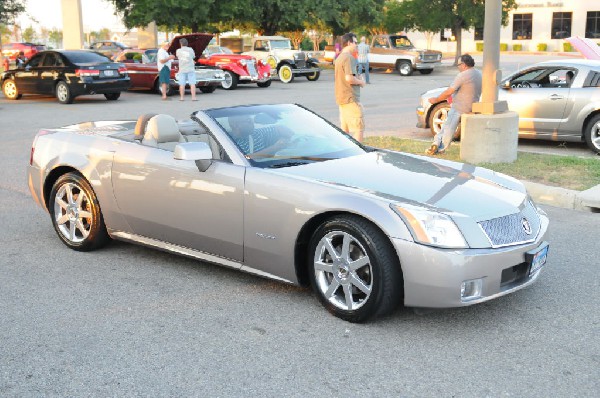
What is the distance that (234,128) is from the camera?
5594 mm

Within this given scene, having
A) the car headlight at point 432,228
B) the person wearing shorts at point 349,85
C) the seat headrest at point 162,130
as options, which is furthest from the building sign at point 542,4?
the car headlight at point 432,228

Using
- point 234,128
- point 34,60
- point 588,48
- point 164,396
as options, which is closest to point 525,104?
point 588,48

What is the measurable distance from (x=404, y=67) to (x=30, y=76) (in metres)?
19.1

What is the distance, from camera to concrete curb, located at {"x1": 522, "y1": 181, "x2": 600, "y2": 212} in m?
7.95

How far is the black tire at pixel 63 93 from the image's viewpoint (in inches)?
848

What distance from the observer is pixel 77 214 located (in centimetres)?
626

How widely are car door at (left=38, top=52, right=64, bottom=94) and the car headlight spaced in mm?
19404

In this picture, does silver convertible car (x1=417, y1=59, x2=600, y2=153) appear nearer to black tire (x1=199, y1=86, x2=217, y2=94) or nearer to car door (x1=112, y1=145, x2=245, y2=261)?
car door (x1=112, y1=145, x2=245, y2=261)

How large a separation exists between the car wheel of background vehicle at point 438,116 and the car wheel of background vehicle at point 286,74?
1810cm

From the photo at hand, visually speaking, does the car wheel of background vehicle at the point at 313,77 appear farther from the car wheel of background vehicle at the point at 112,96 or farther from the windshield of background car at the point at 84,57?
the windshield of background car at the point at 84,57

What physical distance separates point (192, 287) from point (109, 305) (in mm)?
643

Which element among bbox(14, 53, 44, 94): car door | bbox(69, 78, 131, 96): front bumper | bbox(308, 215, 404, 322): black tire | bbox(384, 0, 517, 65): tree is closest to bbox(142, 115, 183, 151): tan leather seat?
bbox(308, 215, 404, 322): black tire

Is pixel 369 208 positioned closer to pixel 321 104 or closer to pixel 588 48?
pixel 588 48

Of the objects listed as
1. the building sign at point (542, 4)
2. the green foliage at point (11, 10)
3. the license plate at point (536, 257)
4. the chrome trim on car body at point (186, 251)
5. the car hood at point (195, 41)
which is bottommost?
the chrome trim on car body at point (186, 251)
